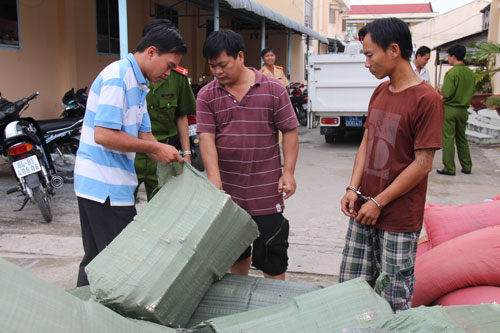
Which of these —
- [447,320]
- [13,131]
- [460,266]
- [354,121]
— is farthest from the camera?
[354,121]

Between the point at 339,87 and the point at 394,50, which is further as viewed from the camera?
the point at 339,87

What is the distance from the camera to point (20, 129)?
4695mm

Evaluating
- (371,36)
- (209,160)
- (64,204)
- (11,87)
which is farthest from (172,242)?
(11,87)

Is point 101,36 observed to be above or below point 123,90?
above

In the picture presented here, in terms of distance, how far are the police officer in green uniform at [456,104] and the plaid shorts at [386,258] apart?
5.19 m

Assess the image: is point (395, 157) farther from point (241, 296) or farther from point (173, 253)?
point (173, 253)

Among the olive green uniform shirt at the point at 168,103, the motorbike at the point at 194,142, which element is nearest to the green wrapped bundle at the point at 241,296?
the olive green uniform shirt at the point at 168,103

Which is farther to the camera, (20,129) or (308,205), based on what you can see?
(308,205)

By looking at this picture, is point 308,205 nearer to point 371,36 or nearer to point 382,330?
point 371,36

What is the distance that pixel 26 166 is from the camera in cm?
449

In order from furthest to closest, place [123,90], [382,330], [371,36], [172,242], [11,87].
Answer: [11,87] < [123,90] < [371,36] < [172,242] < [382,330]

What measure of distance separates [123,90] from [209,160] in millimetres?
589

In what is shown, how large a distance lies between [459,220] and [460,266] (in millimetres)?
550

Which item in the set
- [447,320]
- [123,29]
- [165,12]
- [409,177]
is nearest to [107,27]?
[165,12]
